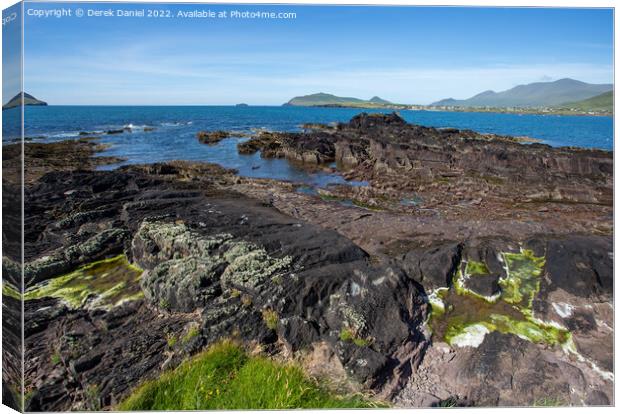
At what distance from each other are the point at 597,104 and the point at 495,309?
367 cm

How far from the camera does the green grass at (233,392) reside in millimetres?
4500

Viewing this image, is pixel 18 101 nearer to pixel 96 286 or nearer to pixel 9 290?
pixel 9 290

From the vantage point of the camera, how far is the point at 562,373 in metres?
4.82

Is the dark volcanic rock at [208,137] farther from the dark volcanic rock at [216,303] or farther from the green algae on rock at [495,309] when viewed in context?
the green algae on rock at [495,309]

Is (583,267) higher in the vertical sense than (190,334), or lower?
higher

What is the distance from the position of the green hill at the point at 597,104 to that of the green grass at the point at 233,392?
5.39m

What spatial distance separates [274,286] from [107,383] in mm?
2295

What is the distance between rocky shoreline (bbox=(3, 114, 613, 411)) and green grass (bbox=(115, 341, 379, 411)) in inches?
8.0

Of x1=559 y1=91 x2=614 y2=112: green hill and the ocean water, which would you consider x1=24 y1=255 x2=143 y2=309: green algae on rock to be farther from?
x1=559 y1=91 x2=614 y2=112: green hill

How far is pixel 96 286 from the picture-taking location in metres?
6.45

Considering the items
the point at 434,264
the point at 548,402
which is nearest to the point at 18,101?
the point at 434,264

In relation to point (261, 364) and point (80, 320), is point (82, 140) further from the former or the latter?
point (261, 364)

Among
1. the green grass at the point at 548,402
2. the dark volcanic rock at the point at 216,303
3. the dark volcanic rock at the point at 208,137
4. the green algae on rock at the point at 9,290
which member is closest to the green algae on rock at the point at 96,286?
the dark volcanic rock at the point at 216,303

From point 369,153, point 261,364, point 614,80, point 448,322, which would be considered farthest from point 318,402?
point 369,153
